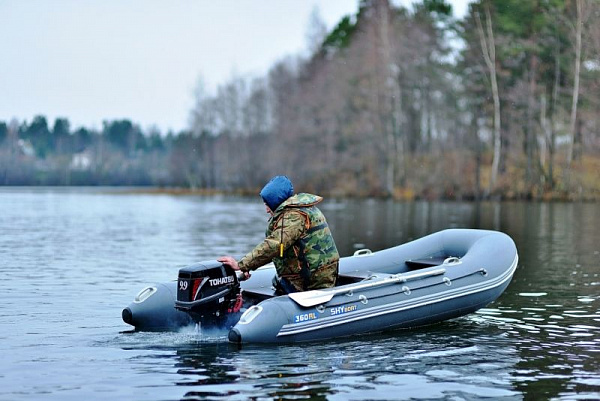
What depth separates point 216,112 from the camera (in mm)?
71125

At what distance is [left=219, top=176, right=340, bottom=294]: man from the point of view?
845cm

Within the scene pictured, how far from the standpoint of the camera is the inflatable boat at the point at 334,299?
8156 millimetres

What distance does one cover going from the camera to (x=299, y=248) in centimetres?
864

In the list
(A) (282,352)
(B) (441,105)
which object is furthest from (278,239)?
(B) (441,105)

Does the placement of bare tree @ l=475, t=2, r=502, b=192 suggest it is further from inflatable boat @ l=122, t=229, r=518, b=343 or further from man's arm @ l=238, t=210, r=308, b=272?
man's arm @ l=238, t=210, r=308, b=272

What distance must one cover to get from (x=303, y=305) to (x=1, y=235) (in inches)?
635

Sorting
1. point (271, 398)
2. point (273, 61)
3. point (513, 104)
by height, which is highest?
point (273, 61)

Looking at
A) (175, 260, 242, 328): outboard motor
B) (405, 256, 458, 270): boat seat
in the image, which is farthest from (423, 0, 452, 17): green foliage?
(175, 260, 242, 328): outboard motor

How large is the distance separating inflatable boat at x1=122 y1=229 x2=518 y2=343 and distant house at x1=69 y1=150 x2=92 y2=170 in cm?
11244

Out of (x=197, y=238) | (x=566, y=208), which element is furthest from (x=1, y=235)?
(x=566, y=208)

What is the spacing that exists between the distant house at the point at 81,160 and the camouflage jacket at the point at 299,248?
113 meters

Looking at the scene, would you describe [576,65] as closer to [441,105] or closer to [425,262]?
[441,105]

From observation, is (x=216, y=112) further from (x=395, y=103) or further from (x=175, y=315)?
(x=175, y=315)

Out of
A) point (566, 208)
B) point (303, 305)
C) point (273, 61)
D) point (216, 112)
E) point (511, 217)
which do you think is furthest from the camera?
point (216, 112)
